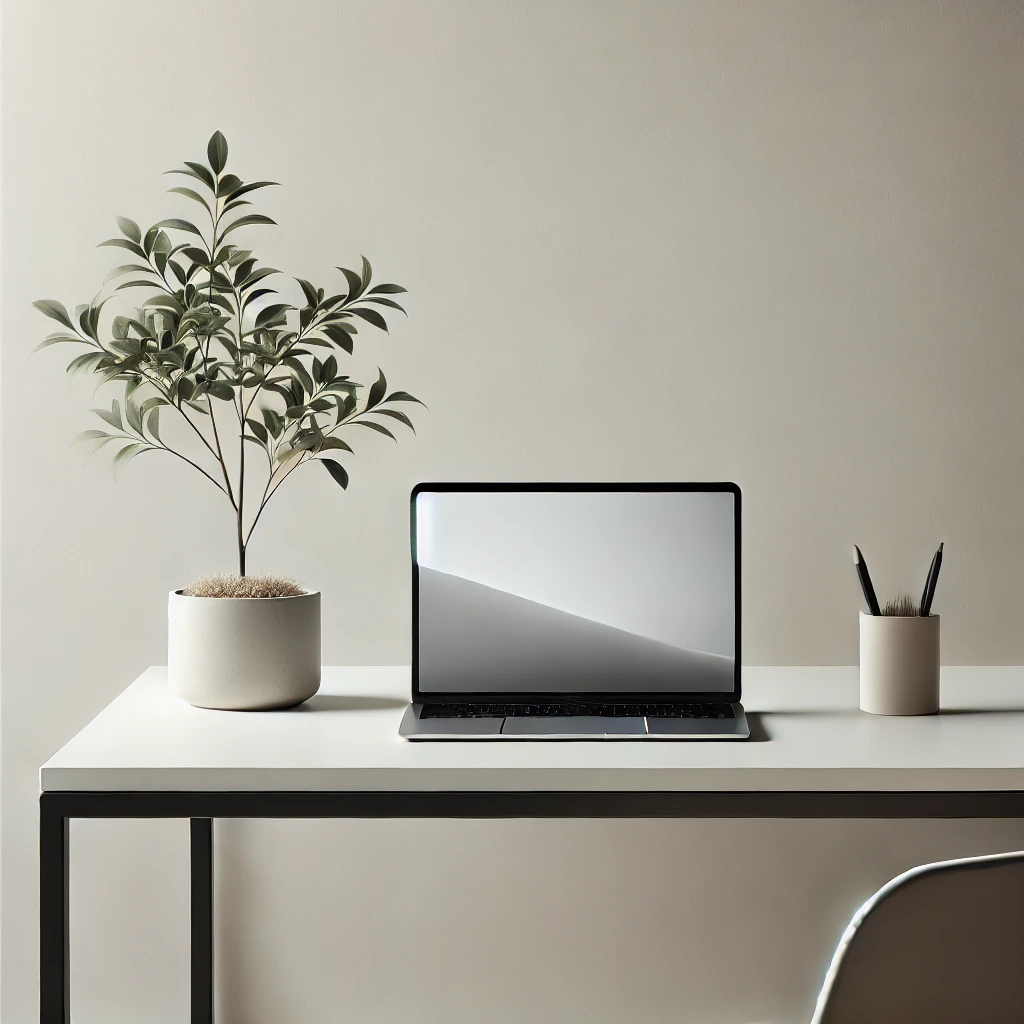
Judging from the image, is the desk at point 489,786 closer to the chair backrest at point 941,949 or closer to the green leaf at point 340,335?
the chair backrest at point 941,949

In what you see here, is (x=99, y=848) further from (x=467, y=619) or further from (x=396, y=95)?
(x=396, y=95)

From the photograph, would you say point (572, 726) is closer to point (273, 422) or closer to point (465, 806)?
point (465, 806)

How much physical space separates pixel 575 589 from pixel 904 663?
15.4 inches

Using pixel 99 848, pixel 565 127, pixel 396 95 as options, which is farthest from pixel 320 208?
pixel 99 848

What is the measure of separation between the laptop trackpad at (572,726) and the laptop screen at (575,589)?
2.9 inches

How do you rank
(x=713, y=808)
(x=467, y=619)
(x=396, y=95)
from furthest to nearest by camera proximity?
(x=396, y=95) < (x=467, y=619) < (x=713, y=808)

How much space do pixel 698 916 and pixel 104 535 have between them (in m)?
1.07

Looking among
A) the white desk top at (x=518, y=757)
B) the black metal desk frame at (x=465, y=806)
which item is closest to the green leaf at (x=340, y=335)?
the white desk top at (x=518, y=757)

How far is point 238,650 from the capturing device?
1.24 m

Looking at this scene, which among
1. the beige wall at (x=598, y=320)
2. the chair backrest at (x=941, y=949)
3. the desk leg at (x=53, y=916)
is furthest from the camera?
the beige wall at (x=598, y=320)

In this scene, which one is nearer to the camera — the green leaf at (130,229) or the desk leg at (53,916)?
the desk leg at (53,916)

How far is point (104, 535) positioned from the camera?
1.61 metres

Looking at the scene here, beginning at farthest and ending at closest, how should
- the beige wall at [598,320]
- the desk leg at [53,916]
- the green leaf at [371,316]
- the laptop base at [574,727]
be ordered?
the beige wall at [598,320] < the green leaf at [371,316] < the laptop base at [574,727] < the desk leg at [53,916]

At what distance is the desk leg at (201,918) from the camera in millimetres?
1577
